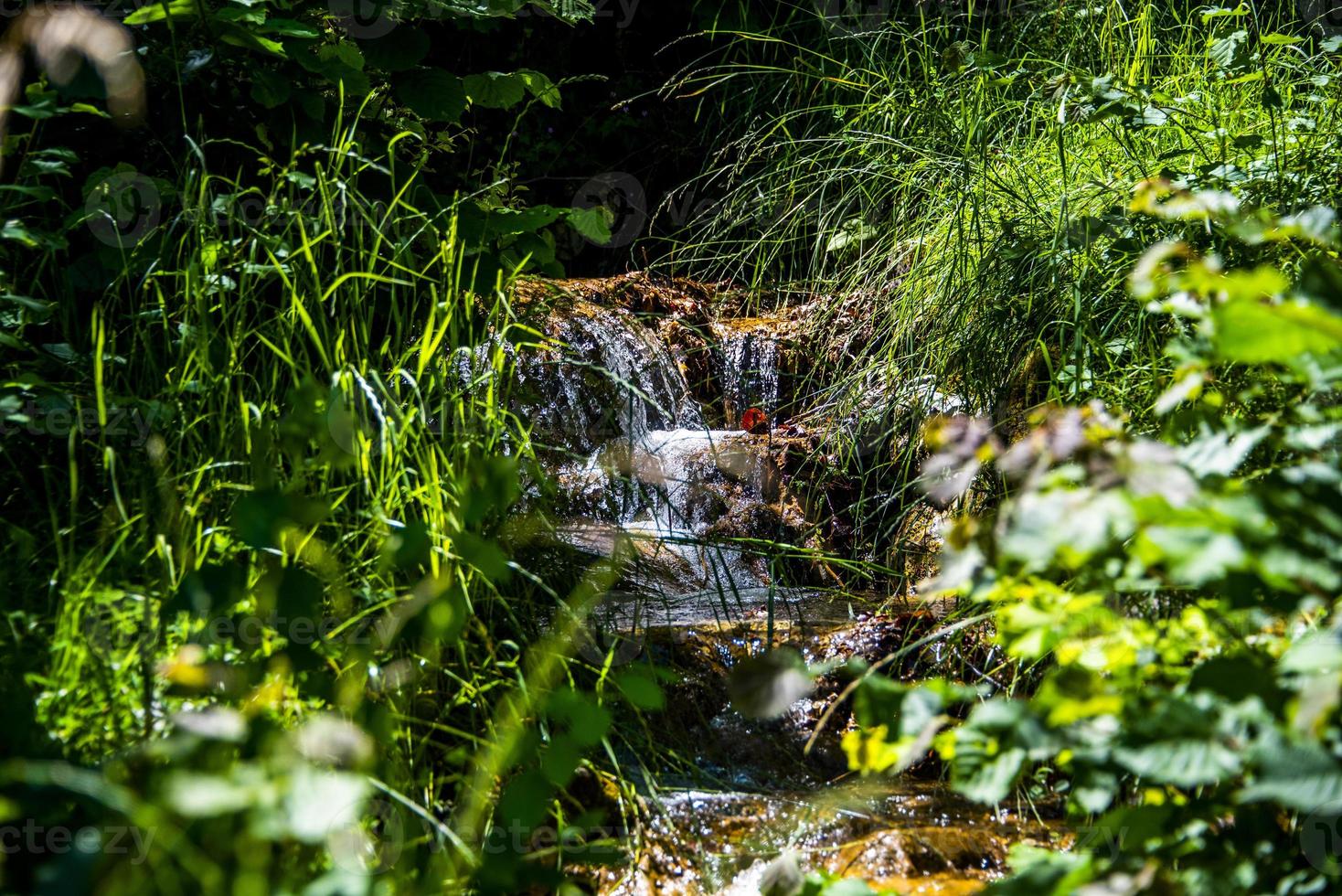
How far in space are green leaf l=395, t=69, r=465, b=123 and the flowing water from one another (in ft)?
2.01

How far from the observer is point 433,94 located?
8.07 ft

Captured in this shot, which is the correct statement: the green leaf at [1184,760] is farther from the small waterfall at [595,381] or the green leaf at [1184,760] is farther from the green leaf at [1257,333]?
the small waterfall at [595,381]

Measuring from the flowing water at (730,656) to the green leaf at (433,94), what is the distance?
0.61 m

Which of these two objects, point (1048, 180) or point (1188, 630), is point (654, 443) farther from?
point (1188, 630)

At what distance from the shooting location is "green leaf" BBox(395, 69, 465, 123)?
96.3 inches

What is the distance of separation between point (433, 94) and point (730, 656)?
1.51 meters

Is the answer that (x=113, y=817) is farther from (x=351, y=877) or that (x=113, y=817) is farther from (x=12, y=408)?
(x=12, y=408)

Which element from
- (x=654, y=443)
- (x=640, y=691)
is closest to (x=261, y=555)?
(x=640, y=691)

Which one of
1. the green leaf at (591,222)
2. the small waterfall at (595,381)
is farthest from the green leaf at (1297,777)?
the small waterfall at (595,381)

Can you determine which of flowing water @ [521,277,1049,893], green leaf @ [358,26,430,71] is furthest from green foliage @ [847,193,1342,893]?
green leaf @ [358,26,430,71]

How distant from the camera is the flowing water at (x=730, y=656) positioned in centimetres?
177

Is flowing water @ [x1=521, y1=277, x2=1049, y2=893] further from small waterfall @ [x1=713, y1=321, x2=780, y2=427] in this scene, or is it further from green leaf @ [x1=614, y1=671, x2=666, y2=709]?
small waterfall @ [x1=713, y1=321, x2=780, y2=427]

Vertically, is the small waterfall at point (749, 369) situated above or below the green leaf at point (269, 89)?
below

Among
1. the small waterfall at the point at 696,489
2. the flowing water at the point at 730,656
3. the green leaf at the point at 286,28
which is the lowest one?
the small waterfall at the point at 696,489
